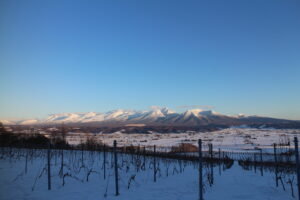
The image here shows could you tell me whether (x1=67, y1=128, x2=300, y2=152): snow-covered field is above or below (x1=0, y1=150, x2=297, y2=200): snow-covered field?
below

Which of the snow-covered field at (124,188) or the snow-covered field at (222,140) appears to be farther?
the snow-covered field at (222,140)

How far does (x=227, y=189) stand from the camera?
7.69 metres

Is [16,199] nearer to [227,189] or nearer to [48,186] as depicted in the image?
[48,186]

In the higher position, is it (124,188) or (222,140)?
(124,188)

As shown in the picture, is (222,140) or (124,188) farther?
(222,140)

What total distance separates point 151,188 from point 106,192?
1.59m

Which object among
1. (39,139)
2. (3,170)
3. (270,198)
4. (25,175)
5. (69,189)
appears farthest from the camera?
(39,139)

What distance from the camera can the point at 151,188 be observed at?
7.50 meters

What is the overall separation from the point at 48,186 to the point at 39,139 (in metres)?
18.3

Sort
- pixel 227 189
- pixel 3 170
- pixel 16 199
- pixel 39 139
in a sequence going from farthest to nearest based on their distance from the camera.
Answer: pixel 39 139 < pixel 3 170 < pixel 227 189 < pixel 16 199

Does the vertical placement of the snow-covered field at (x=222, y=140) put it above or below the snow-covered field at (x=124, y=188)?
below

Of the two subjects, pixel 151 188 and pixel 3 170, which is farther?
pixel 3 170

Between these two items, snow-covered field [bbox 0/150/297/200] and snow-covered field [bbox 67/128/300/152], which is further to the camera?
snow-covered field [bbox 67/128/300/152]

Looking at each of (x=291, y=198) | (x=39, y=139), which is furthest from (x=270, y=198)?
(x=39, y=139)
